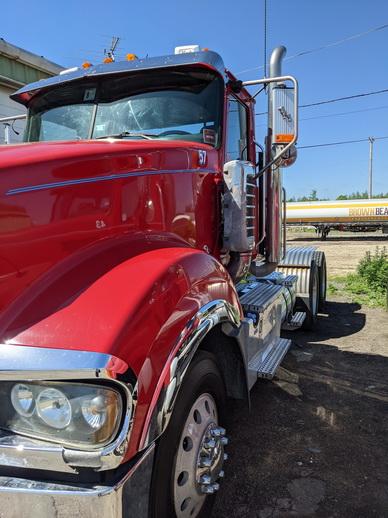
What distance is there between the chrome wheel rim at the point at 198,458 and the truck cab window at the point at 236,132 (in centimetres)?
195

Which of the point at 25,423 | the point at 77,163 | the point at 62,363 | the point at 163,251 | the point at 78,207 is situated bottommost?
the point at 25,423

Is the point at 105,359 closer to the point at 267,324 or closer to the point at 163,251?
the point at 163,251

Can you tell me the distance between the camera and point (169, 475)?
1866 millimetres

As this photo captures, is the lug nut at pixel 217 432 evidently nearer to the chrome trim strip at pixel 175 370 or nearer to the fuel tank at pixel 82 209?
the chrome trim strip at pixel 175 370

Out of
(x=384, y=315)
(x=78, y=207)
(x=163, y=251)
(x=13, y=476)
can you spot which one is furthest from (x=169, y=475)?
(x=384, y=315)

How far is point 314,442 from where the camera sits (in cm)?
332

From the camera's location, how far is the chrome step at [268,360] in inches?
133

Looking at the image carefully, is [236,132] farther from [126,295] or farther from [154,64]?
[126,295]

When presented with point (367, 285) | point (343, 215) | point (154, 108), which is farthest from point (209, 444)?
point (343, 215)

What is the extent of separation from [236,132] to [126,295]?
7.83 feet

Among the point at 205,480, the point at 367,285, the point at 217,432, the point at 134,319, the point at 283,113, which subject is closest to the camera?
the point at 134,319

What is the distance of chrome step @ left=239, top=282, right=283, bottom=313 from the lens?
12.1 feet

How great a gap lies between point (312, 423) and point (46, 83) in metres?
3.52

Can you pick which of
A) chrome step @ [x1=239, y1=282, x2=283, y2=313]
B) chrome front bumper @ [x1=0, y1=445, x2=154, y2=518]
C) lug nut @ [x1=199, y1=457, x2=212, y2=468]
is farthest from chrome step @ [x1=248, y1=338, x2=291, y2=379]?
chrome front bumper @ [x1=0, y1=445, x2=154, y2=518]
